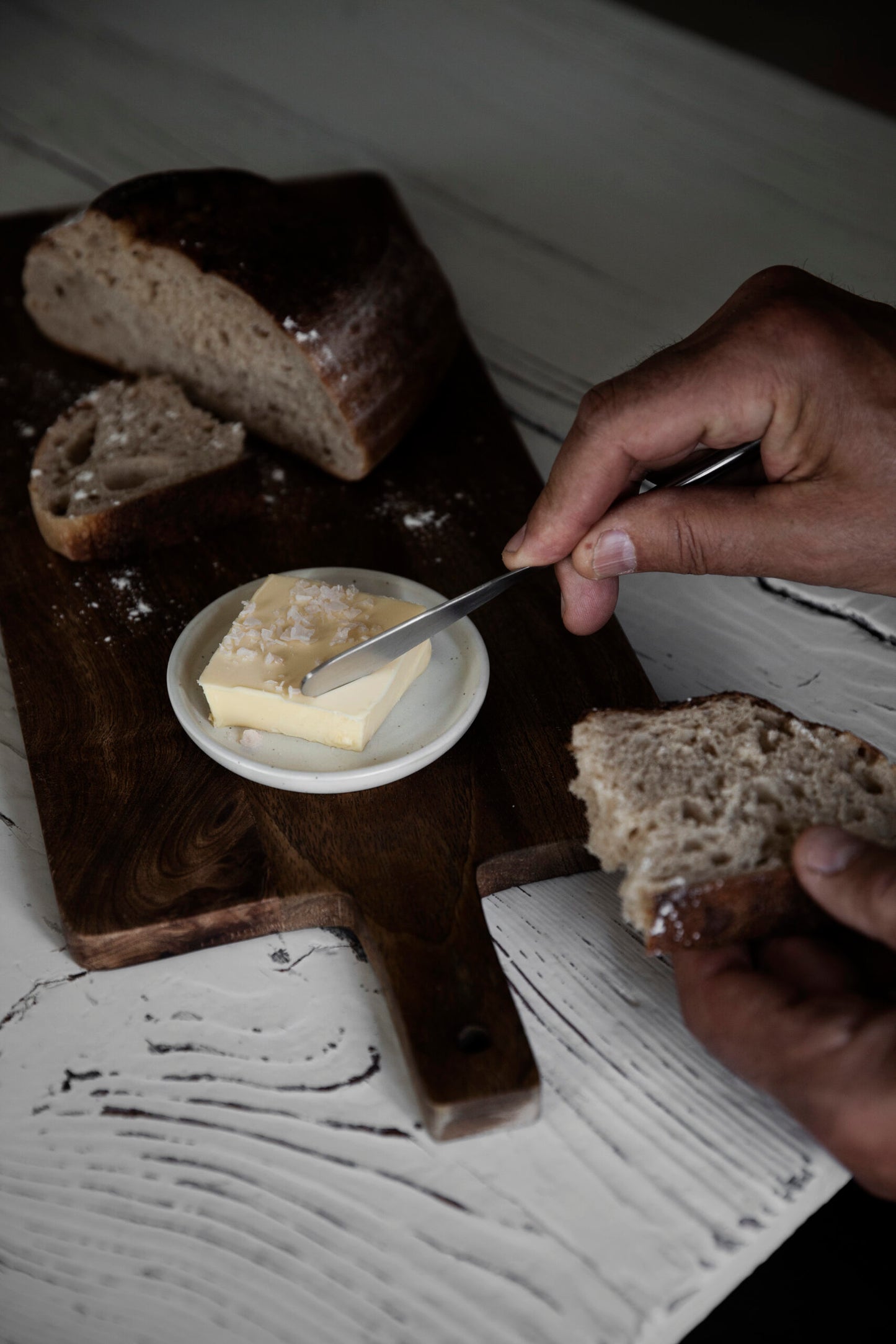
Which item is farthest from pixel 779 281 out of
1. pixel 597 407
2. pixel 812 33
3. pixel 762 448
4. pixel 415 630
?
pixel 812 33

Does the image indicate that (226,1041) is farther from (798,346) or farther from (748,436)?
(798,346)

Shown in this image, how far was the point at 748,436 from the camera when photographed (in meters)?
2.06

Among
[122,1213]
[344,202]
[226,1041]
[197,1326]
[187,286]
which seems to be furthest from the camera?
[344,202]

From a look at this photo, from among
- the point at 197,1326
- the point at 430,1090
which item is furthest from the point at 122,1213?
the point at 430,1090

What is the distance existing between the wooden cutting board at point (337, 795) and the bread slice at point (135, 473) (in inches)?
2.5

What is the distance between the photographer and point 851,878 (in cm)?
168

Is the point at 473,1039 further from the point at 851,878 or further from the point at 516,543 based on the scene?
the point at 516,543

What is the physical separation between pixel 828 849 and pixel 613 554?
70cm

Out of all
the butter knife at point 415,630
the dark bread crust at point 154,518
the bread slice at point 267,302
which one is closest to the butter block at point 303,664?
the butter knife at point 415,630

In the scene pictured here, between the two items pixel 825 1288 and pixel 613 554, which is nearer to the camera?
pixel 825 1288

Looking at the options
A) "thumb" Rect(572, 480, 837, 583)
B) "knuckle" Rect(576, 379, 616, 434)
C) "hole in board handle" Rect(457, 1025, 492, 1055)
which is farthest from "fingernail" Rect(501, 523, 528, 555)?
"hole in board handle" Rect(457, 1025, 492, 1055)

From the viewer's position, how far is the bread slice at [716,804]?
1799 millimetres

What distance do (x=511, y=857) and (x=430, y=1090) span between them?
0.48 metres

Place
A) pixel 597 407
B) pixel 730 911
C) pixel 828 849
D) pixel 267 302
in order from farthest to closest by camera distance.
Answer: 1. pixel 267 302
2. pixel 597 407
3. pixel 730 911
4. pixel 828 849
